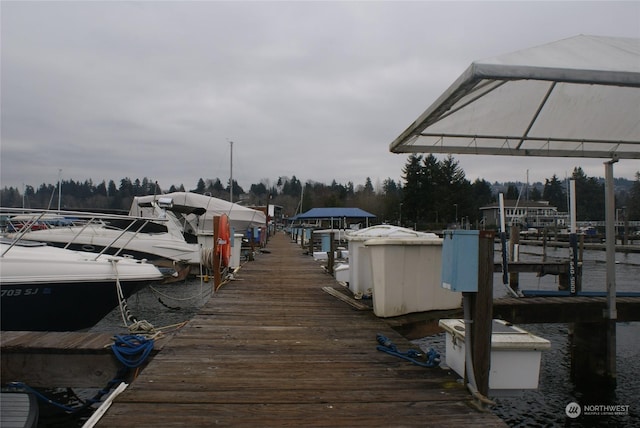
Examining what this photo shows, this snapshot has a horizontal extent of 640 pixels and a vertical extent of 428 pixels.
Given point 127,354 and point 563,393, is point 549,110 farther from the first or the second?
point 127,354

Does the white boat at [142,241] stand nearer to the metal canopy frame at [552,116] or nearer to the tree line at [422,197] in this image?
the metal canopy frame at [552,116]

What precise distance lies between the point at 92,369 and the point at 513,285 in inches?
553

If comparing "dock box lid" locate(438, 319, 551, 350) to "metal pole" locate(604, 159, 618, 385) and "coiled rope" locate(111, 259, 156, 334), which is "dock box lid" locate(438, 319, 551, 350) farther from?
"metal pole" locate(604, 159, 618, 385)

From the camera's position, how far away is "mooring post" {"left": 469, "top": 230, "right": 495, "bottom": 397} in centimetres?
295

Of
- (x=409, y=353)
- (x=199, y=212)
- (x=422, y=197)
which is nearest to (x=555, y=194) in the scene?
(x=422, y=197)

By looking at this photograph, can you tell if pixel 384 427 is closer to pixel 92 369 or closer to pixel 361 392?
pixel 361 392

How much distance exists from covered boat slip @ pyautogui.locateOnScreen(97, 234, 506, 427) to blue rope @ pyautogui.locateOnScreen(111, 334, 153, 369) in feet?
0.64

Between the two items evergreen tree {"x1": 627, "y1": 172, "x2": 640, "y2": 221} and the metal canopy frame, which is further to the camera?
evergreen tree {"x1": 627, "y1": 172, "x2": 640, "y2": 221}

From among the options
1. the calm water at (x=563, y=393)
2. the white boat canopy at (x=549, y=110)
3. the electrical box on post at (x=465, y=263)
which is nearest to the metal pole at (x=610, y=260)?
the white boat canopy at (x=549, y=110)

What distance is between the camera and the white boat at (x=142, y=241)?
1306cm

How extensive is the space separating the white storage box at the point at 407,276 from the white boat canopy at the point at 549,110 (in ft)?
4.34

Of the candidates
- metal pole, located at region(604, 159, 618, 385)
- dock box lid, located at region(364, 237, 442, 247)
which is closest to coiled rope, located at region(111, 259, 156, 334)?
dock box lid, located at region(364, 237, 442, 247)

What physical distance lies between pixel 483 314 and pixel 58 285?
607 centimetres

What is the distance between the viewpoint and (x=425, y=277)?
5.39 meters
